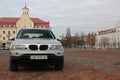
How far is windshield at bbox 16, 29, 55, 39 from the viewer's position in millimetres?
10359

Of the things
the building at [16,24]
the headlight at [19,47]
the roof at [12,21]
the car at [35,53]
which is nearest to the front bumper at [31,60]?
the car at [35,53]

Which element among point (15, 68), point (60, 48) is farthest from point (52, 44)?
point (15, 68)

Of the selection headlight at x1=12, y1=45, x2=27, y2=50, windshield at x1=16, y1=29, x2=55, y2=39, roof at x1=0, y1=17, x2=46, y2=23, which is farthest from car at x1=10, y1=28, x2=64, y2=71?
roof at x1=0, y1=17, x2=46, y2=23

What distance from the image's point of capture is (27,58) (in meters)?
8.57

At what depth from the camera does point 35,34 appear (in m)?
10.6

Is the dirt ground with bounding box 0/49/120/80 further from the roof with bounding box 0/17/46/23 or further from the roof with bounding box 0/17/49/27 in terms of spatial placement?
the roof with bounding box 0/17/46/23

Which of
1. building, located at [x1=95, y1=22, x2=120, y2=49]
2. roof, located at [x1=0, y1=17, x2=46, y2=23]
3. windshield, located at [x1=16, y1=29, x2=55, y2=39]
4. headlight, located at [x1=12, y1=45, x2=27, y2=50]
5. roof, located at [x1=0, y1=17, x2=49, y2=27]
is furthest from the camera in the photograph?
roof, located at [x1=0, y1=17, x2=46, y2=23]

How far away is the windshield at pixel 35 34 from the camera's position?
10359 mm

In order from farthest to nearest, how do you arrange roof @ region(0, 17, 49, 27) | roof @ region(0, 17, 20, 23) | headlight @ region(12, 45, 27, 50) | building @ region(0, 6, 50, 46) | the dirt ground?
1. roof @ region(0, 17, 20, 23)
2. roof @ region(0, 17, 49, 27)
3. building @ region(0, 6, 50, 46)
4. headlight @ region(12, 45, 27, 50)
5. the dirt ground

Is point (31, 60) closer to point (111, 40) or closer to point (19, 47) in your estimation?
point (19, 47)

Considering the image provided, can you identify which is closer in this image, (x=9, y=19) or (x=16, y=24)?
(x=16, y=24)

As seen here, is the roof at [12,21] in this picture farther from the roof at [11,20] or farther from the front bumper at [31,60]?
the front bumper at [31,60]

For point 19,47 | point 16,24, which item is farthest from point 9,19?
point 19,47

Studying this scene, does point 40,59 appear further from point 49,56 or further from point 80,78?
point 80,78
